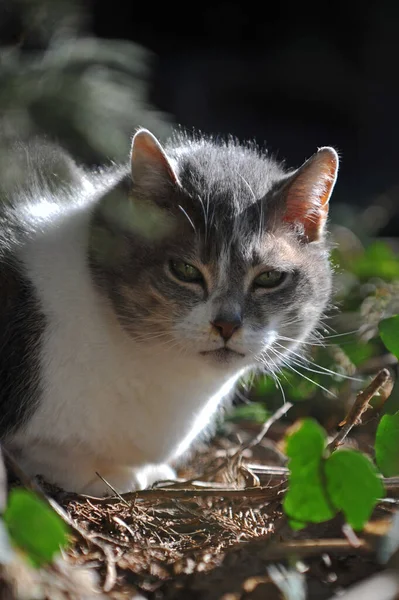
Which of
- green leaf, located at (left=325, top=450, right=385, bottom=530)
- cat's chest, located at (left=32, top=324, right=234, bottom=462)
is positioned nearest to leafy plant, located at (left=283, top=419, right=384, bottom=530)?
green leaf, located at (left=325, top=450, right=385, bottom=530)

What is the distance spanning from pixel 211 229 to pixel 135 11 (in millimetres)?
3262

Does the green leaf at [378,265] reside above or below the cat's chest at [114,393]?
above

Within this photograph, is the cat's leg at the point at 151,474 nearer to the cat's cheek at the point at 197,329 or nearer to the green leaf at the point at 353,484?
the cat's cheek at the point at 197,329

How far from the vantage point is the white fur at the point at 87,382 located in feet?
5.63

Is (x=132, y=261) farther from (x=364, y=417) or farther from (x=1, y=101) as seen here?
(x=1, y=101)

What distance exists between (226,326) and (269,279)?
0.69ft

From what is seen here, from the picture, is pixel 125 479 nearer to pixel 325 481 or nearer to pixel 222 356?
pixel 222 356

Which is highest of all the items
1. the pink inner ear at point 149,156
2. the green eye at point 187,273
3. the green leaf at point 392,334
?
the pink inner ear at point 149,156

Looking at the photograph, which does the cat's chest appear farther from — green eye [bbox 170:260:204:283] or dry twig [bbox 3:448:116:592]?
dry twig [bbox 3:448:116:592]

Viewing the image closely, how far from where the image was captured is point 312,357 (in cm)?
223

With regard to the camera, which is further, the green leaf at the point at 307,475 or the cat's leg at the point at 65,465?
the cat's leg at the point at 65,465

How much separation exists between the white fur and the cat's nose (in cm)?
12

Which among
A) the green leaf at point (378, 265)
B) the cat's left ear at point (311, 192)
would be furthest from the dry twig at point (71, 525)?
the green leaf at point (378, 265)

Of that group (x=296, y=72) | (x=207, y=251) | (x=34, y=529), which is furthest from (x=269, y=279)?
(x=296, y=72)
